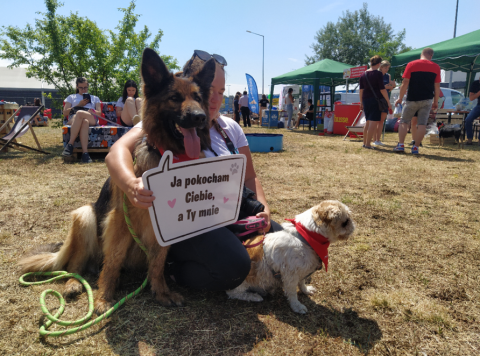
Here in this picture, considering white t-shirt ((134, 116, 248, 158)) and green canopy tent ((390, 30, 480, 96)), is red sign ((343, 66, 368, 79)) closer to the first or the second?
green canopy tent ((390, 30, 480, 96))

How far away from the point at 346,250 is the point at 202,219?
1.62 m

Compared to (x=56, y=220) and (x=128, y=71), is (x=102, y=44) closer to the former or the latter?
(x=128, y=71)

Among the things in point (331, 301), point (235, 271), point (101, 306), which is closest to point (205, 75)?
point (235, 271)

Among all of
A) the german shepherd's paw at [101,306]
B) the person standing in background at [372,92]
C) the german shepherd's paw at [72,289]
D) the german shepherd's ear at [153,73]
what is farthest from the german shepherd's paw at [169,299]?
the person standing in background at [372,92]

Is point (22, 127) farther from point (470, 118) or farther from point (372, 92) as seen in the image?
point (470, 118)

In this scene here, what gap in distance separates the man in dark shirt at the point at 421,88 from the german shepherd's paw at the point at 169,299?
24.7ft

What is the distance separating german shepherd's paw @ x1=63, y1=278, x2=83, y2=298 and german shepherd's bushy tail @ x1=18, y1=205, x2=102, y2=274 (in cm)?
16

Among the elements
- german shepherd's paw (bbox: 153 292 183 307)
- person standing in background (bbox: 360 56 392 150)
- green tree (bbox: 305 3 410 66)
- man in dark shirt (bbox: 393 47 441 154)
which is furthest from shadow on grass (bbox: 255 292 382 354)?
green tree (bbox: 305 3 410 66)

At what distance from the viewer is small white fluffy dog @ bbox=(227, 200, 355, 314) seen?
2.05 metres

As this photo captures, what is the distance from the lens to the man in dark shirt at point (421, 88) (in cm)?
747

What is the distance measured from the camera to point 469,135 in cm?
1014

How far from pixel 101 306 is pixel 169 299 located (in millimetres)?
421

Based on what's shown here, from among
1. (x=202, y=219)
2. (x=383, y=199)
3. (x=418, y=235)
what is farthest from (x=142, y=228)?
(x=383, y=199)

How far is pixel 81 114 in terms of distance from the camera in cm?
700
